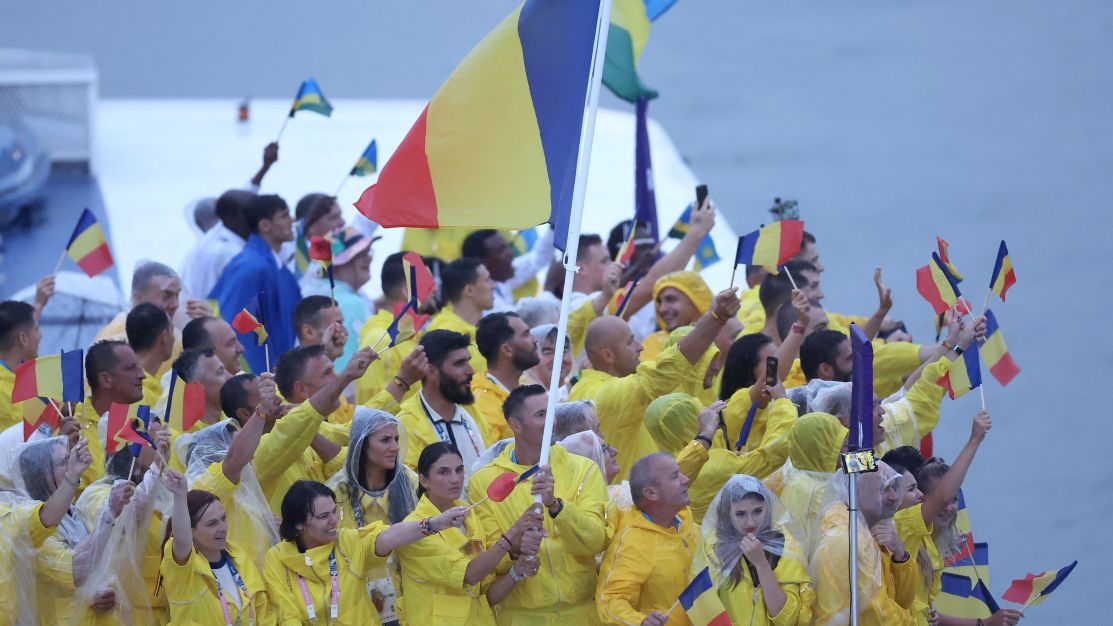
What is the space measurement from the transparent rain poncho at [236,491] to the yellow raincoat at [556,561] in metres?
0.44

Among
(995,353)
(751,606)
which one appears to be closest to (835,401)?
(995,353)

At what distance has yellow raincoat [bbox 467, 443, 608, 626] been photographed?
4.38 m

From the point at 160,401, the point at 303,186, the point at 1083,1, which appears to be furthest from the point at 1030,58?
the point at 160,401

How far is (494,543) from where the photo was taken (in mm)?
4293

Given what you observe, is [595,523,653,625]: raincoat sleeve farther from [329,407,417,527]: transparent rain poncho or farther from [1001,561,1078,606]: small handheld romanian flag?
[1001,561,1078,606]: small handheld romanian flag

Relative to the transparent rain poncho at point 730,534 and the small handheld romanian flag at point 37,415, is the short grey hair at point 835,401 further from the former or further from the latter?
the small handheld romanian flag at point 37,415

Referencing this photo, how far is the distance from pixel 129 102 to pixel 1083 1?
308 inches

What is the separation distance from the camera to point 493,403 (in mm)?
5281

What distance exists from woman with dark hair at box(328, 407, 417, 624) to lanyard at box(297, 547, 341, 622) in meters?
0.14

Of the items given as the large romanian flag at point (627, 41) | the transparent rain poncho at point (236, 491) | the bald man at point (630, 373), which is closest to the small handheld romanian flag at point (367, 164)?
the large romanian flag at point (627, 41)

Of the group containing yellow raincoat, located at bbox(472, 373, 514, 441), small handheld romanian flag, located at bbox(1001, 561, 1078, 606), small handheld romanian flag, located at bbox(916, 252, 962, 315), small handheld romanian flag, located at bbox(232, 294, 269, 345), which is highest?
small handheld romanian flag, located at bbox(916, 252, 962, 315)

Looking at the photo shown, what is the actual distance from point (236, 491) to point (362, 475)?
0.34m

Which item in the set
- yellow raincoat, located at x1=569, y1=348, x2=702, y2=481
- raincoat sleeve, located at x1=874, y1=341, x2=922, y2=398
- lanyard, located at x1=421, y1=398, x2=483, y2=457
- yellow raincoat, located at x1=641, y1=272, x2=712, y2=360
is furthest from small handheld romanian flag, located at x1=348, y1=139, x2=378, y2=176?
raincoat sleeve, located at x1=874, y1=341, x2=922, y2=398

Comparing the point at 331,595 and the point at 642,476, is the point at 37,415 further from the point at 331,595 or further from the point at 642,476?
the point at 642,476
